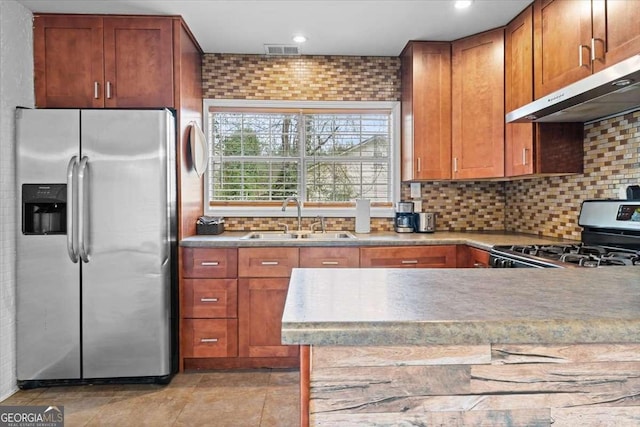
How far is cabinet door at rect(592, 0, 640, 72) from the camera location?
1754mm

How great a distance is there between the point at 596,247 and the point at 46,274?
125 inches

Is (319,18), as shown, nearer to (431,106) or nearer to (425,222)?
(431,106)

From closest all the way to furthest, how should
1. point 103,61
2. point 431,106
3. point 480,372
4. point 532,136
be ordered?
point 480,372 < point 532,136 < point 103,61 < point 431,106

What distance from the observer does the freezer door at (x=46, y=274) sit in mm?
2492

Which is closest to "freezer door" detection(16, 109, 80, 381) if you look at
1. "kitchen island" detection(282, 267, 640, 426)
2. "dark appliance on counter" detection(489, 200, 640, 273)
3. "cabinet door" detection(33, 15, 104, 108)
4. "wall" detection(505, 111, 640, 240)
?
"cabinet door" detection(33, 15, 104, 108)

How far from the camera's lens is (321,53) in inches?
135

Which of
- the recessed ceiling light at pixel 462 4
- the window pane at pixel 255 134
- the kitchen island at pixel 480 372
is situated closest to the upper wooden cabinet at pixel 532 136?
the recessed ceiling light at pixel 462 4

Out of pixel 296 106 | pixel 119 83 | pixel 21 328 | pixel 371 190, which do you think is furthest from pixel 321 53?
pixel 21 328

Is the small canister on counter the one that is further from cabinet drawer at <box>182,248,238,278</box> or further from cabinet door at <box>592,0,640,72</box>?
cabinet door at <box>592,0,640,72</box>

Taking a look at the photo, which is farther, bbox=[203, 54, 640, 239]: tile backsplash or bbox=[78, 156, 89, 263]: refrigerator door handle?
bbox=[203, 54, 640, 239]: tile backsplash

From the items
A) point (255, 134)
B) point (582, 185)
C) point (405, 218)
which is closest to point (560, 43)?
point (582, 185)

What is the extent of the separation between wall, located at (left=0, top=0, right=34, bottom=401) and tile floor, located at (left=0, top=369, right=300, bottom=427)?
0.27m

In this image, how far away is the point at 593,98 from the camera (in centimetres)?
190

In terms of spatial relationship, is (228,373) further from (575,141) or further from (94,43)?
(575,141)
